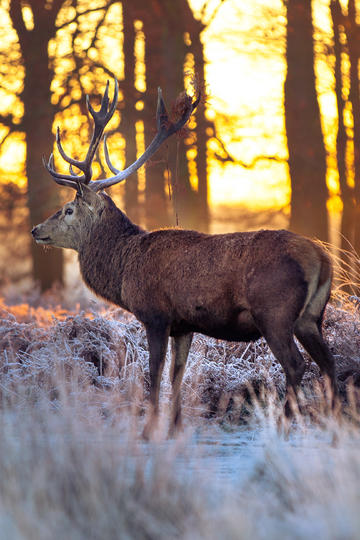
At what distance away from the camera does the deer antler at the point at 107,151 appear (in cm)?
799

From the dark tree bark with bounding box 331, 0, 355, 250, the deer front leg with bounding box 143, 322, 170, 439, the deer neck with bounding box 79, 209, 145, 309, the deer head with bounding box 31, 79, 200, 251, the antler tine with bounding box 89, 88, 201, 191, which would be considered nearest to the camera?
the deer front leg with bounding box 143, 322, 170, 439

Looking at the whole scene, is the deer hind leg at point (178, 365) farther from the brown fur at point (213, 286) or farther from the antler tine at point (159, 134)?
the antler tine at point (159, 134)

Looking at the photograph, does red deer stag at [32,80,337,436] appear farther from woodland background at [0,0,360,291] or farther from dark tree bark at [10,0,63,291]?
dark tree bark at [10,0,63,291]

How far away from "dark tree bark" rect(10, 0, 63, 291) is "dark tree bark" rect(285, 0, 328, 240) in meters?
4.87

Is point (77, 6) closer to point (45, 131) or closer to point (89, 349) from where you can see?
point (45, 131)

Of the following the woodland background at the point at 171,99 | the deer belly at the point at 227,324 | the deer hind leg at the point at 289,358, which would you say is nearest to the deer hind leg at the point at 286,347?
the deer hind leg at the point at 289,358

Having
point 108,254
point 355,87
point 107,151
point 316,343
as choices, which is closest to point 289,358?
point 316,343

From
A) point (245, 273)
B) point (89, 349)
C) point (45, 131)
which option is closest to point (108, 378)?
point (89, 349)

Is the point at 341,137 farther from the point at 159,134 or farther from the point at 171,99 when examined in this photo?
the point at 159,134

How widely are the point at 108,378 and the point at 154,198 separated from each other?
11.3 meters

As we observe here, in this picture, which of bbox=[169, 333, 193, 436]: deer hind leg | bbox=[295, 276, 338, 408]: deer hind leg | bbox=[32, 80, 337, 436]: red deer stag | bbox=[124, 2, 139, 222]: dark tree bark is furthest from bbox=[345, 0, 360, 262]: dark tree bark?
bbox=[295, 276, 338, 408]: deer hind leg

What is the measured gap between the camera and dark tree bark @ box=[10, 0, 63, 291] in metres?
18.0

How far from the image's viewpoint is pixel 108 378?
787 cm

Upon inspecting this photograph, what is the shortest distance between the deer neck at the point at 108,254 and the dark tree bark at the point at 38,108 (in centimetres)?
1013
